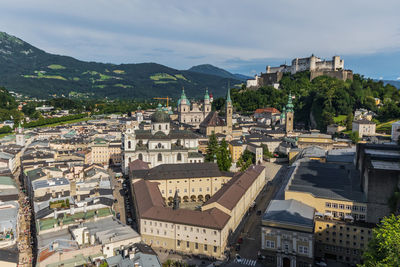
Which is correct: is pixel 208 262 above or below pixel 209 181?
below

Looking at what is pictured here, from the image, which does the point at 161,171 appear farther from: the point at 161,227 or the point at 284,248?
the point at 284,248

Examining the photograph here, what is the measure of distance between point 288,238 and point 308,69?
10372 cm

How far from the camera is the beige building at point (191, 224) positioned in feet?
104

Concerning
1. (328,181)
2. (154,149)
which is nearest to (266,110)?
(154,149)

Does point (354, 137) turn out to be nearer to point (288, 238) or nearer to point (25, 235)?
point (288, 238)

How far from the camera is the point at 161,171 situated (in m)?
47.1

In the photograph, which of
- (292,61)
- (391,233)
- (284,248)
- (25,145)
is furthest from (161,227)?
(292,61)

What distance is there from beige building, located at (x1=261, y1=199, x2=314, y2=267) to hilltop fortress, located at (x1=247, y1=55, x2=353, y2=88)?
3707 inches

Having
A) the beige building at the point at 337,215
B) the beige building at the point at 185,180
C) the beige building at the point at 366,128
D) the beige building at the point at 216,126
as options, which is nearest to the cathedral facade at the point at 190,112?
the beige building at the point at 216,126

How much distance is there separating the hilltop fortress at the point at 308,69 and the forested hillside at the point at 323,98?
2878 millimetres

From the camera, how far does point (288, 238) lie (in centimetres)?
2930

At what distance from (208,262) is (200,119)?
7231 cm

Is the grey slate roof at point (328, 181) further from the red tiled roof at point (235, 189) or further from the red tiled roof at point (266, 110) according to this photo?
the red tiled roof at point (266, 110)

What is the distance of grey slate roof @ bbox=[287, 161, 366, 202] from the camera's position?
111ft
